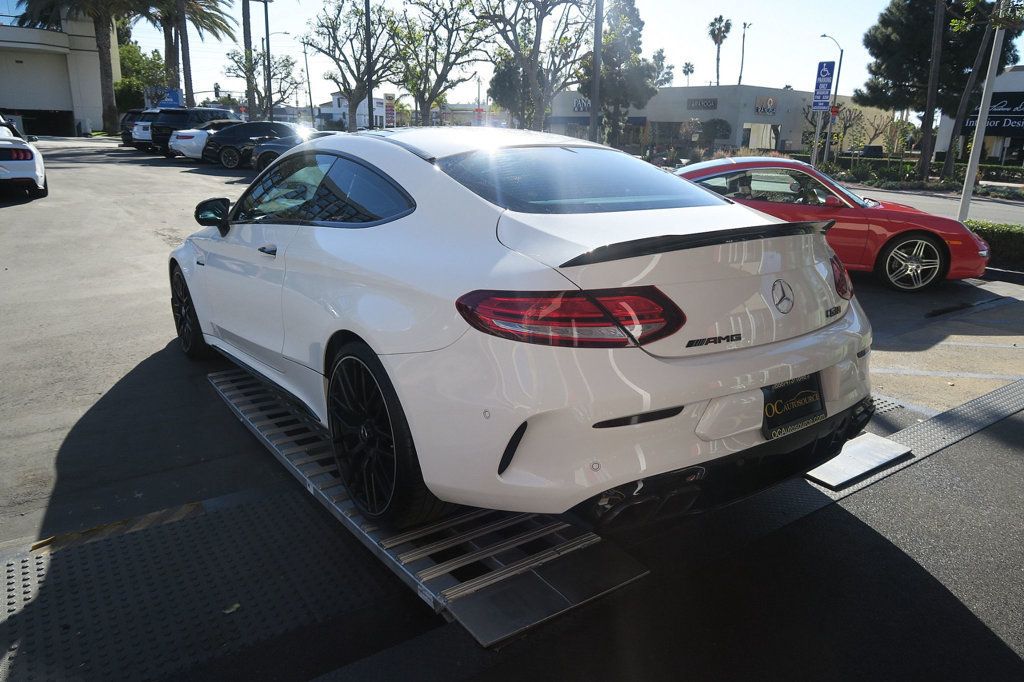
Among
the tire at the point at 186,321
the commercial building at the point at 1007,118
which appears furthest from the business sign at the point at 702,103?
the tire at the point at 186,321

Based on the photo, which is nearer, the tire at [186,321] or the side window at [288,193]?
the side window at [288,193]

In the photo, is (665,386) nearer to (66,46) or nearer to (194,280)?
(194,280)

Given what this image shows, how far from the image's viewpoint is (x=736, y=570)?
9.70 feet

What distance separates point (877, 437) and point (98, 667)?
3.78 m

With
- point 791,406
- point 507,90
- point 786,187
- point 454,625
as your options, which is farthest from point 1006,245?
point 507,90

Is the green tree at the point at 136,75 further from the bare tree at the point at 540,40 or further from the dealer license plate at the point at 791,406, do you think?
the dealer license plate at the point at 791,406

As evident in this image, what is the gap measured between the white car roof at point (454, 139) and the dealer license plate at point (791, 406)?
5.05 ft

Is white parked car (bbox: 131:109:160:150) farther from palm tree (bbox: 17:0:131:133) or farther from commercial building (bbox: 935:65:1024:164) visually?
commercial building (bbox: 935:65:1024:164)

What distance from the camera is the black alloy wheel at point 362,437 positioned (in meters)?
2.87

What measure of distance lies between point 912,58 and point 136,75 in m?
60.9

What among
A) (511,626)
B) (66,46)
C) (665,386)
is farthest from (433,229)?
(66,46)

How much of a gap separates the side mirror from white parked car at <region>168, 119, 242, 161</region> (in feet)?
70.9

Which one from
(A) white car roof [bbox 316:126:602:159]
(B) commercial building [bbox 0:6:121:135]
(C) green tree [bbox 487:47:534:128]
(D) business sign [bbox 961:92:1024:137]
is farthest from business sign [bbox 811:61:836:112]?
(B) commercial building [bbox 0:6:121:135]

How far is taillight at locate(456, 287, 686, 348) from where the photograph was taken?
7.62ft
